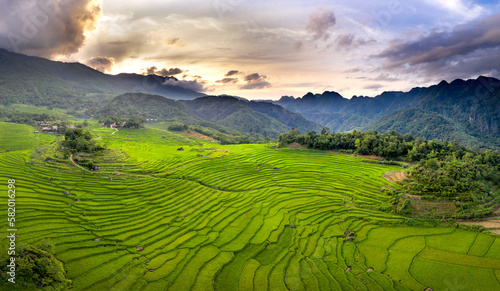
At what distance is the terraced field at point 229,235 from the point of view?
60.0 ft

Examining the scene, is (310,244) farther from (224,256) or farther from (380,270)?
(224,256)

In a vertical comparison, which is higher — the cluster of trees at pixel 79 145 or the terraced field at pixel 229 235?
the cluster of trees at pixel 79 145

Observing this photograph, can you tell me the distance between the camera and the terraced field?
60.0ft

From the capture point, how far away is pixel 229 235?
24.9 m

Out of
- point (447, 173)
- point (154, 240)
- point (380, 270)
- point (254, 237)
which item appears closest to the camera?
point (380, 270)

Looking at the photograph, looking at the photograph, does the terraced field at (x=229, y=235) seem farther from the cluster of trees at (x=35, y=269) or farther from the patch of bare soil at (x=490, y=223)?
the patch of bare soil at (x=490, y=223)

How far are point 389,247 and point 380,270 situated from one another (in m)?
5.09

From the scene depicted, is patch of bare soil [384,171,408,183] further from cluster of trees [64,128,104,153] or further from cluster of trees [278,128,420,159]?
cluster of trees [64,128,104,153]

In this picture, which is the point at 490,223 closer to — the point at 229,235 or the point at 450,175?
the point at 450,175

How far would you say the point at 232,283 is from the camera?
1795cm

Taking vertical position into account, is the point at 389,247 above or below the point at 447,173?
below

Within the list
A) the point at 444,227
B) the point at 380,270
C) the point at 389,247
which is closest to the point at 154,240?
the point at 380,270

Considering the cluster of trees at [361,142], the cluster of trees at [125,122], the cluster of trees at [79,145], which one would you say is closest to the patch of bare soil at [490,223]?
the cluster of trees at [361,142]

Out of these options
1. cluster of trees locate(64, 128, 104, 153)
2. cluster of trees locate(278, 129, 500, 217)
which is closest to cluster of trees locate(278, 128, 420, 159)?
cluster of trees locate(278, 129, 500, 217)
